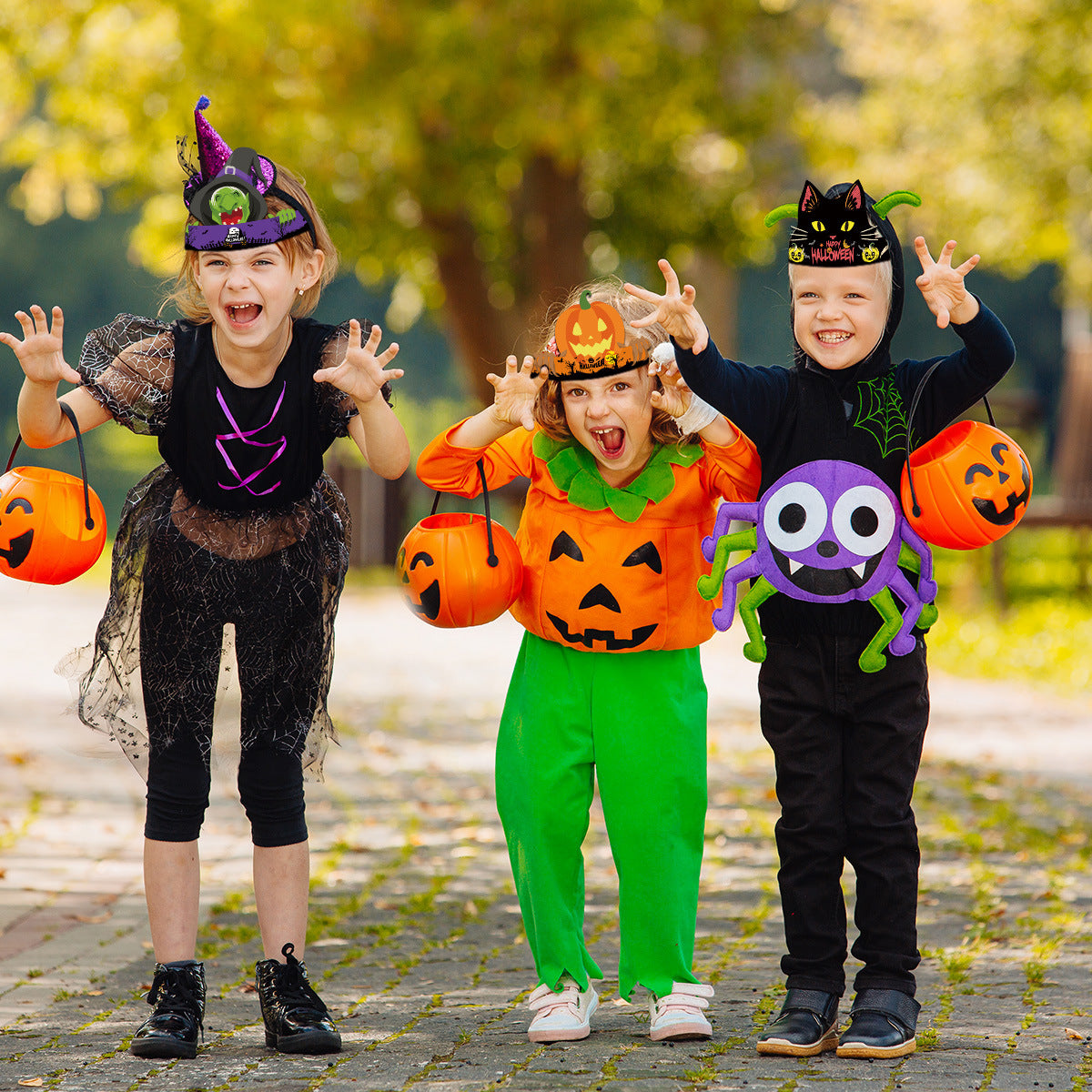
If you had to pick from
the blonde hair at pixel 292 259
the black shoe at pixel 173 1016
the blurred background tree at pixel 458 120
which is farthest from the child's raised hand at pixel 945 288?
the blurred background tree at pixel 458 120

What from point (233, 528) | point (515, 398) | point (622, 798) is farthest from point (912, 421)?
point (233, 528)

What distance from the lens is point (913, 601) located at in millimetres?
3498

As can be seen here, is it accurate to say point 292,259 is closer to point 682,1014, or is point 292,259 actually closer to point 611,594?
point 611,594

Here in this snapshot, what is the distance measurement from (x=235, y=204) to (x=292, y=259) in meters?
0.18

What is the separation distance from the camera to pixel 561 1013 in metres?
3.66

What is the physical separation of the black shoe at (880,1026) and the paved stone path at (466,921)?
4cm

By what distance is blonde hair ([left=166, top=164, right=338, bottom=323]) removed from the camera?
367cm

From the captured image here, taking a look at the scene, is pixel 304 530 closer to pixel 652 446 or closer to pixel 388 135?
pixel 652 446

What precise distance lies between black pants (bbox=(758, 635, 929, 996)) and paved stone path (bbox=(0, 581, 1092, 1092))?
10.3 inches

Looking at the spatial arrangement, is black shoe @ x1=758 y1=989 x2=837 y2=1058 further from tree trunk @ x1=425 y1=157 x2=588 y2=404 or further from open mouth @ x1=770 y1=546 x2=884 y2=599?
tree trunk @ x1=425 y1=157 x2=588 y2=404

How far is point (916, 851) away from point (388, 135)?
34.2 feet

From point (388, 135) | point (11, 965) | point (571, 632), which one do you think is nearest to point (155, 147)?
point (388, 135)

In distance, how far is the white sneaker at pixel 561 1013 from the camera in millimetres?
3648

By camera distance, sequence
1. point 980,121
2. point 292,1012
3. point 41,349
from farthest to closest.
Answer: point 980,121
point 292,1012
point 41,349
